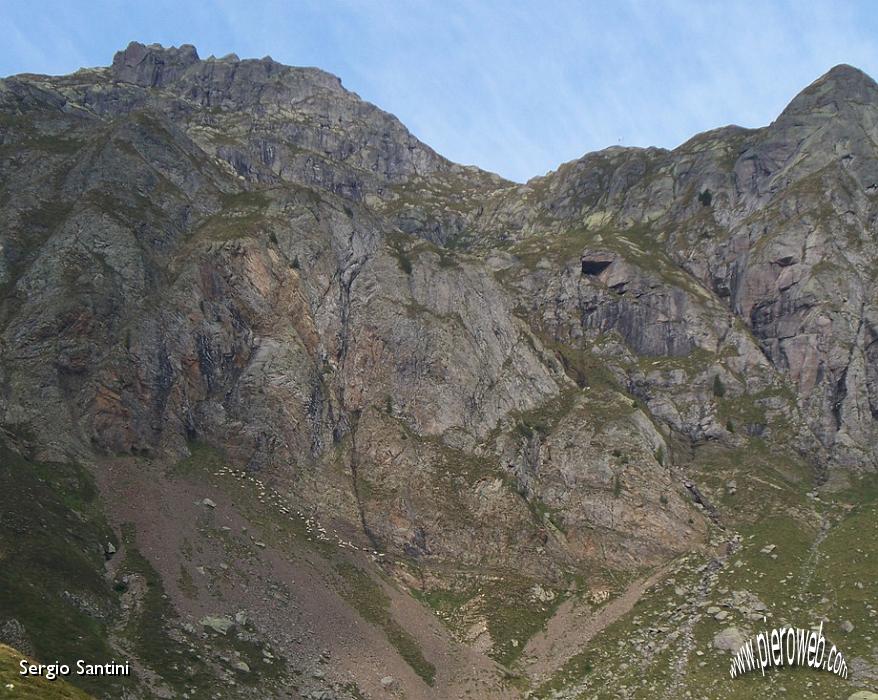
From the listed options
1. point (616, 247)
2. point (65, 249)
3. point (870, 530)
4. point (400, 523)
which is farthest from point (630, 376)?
point (65, 249)

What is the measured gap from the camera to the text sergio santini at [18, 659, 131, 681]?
36.0 meters

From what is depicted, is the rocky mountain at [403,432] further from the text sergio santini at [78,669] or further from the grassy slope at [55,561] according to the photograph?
the text sergio santini at [78,669]

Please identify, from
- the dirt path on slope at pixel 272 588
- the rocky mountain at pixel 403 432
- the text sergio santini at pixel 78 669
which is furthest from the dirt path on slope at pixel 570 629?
the text sergio santini at pixel 78 669

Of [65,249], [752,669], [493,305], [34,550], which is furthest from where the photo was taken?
[493,305]

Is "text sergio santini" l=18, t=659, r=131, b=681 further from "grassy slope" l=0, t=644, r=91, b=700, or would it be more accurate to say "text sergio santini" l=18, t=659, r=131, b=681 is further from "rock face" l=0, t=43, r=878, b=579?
"rock face" l=0, t=43, r=878, b=579

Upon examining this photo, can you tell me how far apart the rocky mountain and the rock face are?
550 mm

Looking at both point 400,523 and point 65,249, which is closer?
point 400,523

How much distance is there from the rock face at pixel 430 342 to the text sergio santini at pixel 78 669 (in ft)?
115

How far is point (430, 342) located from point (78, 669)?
256 ft

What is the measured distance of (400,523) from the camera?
90.0m

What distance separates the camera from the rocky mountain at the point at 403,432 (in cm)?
6425

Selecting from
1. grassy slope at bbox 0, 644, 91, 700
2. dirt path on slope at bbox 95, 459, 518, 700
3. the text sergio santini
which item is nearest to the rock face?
dirt path on slope at bbox 95, 459, 518, 700

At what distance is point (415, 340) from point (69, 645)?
Result: 247 feet

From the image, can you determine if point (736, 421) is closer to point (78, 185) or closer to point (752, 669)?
point (752, 669)
